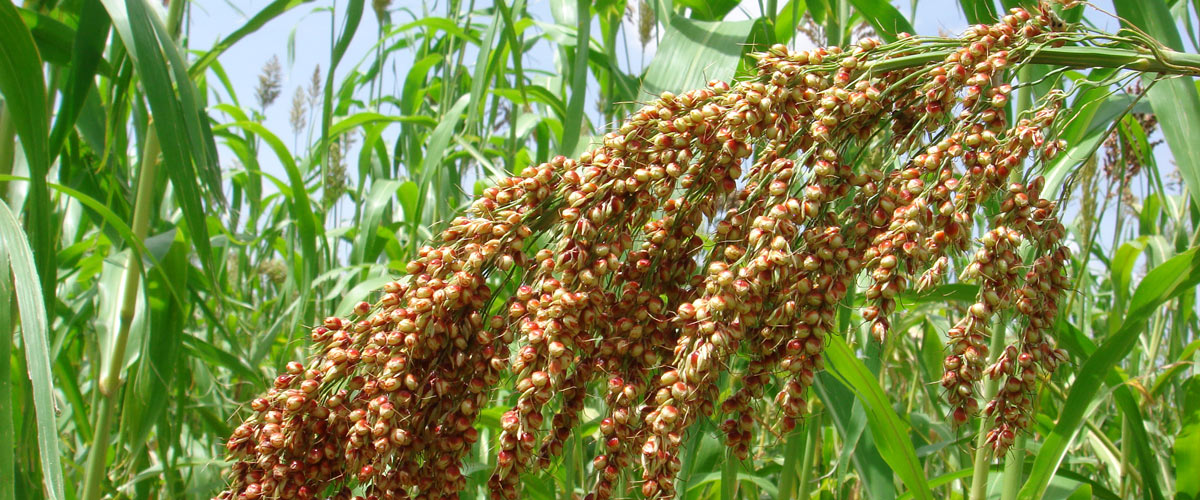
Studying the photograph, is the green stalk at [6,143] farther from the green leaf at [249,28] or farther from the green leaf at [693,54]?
the green leaf at [693,54]

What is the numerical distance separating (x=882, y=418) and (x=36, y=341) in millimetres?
1058

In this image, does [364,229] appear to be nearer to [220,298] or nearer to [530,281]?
[220,298]

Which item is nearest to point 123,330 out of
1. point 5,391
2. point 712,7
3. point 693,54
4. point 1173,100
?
point 5,391

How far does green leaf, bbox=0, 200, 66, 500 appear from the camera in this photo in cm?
79

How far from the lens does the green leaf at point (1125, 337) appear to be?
1.17 metres

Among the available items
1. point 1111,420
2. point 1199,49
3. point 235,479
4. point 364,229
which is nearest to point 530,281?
point 235,479

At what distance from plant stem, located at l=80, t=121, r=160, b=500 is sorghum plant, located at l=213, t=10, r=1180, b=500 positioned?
960 mm

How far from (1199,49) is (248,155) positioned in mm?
2492

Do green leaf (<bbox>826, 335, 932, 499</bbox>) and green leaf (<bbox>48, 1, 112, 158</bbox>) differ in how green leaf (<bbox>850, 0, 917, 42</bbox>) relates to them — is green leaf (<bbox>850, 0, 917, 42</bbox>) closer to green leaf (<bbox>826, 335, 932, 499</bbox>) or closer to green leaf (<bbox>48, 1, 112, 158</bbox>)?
green leaf (<bbox>826, 335, 932, 499</bbox>)

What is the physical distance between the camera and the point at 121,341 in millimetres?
1867

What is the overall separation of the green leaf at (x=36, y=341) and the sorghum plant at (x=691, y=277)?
0.22 m

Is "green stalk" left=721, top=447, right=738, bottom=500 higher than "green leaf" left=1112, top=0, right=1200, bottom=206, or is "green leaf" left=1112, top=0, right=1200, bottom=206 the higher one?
"green leaf" left=1112, top=0, right=1200, bottom=206

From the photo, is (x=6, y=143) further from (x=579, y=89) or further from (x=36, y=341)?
(x=579, y=89)

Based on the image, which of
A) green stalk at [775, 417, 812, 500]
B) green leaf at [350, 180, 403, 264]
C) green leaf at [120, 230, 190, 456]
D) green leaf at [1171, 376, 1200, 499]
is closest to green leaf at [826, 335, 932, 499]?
green stalk at [775, 417, 812, 500]
